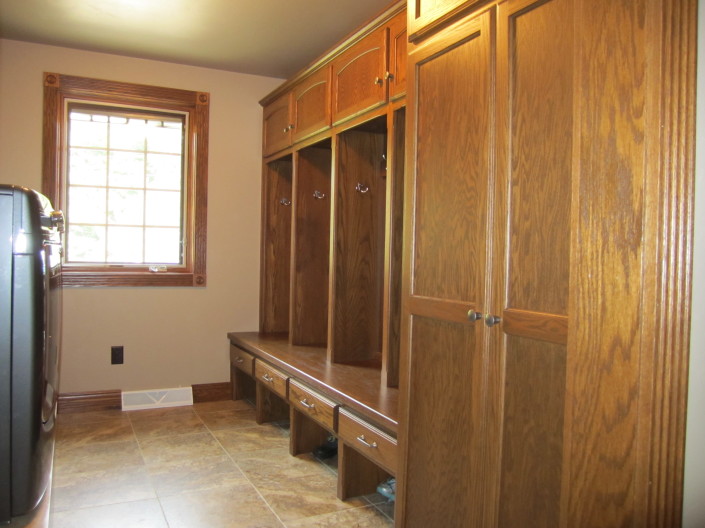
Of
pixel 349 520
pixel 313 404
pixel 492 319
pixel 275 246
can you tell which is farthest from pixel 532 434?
pixel 275 246

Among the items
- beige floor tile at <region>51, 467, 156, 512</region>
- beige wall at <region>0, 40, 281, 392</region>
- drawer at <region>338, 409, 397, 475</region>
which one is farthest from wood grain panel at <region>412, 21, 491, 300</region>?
beige wall at <region>0, 40, 281, 392</region>

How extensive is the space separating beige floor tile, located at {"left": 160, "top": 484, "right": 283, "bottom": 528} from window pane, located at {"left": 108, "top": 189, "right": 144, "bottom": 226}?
205 centimetres

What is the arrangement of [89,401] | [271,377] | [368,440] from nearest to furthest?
1. [368,440]
2. [271,377]
3. [89,401]

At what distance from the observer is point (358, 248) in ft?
10.0

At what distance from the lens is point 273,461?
291cm

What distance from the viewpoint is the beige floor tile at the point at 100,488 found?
7.84 feet

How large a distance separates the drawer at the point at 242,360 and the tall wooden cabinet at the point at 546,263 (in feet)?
6.30

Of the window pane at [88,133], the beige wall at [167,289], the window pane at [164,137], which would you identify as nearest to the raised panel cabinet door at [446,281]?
the beige wall at [167,289]

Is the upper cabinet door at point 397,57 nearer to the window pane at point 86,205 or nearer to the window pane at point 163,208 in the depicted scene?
the window pane at point 163,208

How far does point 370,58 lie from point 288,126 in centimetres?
108

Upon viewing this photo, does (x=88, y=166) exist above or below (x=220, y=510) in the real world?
above

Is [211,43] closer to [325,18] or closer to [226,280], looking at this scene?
[325,18]

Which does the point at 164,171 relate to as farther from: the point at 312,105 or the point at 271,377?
the point at 271,377

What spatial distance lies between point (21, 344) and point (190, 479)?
67.1 inches
